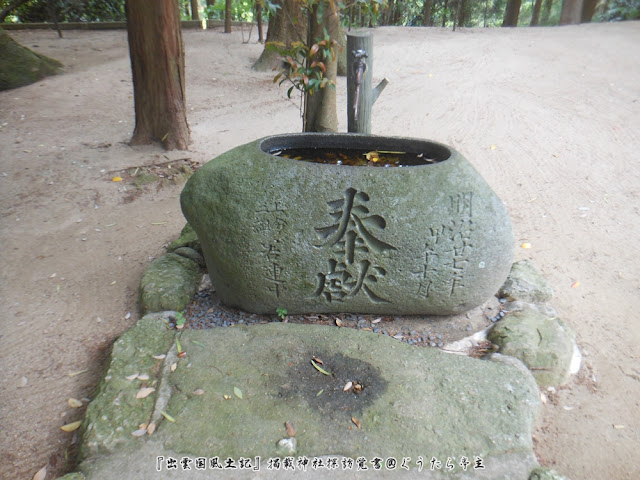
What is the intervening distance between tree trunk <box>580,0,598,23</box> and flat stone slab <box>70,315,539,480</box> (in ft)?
51.7

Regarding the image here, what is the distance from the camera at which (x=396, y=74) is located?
9.01 metres

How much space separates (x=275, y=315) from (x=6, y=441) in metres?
1.67

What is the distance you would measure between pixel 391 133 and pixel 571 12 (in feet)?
35.9

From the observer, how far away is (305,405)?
2590mm

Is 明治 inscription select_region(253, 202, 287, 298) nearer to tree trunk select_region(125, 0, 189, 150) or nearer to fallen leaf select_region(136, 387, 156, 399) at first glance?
fallen leaf select_region(136, 387, 156, 399)

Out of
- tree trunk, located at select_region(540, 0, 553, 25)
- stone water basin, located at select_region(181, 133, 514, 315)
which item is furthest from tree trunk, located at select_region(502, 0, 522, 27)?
stone water basin, located at select_region(181, 133, 514, 315)

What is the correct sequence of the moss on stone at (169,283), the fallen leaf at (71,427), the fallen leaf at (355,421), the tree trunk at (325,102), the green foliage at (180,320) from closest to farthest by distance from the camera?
the fallen leaf at (355,421)
the fallen leaf at (71,427)
the green foliage at (180,320)
the moss on stone at (169,283)
the tree trunk at (325,102)

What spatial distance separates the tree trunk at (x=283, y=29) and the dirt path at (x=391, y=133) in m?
0.41

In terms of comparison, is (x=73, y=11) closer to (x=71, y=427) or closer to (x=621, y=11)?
(x=71, y=427)

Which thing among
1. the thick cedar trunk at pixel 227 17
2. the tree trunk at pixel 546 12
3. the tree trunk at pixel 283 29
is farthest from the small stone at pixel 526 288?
the tree trunk at pixel 546 12

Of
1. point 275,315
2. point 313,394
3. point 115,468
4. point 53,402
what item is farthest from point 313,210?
point 53,402

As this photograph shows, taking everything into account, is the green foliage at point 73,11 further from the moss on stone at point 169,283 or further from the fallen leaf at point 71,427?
the fallen leaf at point 71,427

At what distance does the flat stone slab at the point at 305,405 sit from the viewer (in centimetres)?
235

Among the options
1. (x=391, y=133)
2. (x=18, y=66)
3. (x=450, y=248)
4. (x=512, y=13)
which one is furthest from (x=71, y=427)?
(x=512, y=13)
